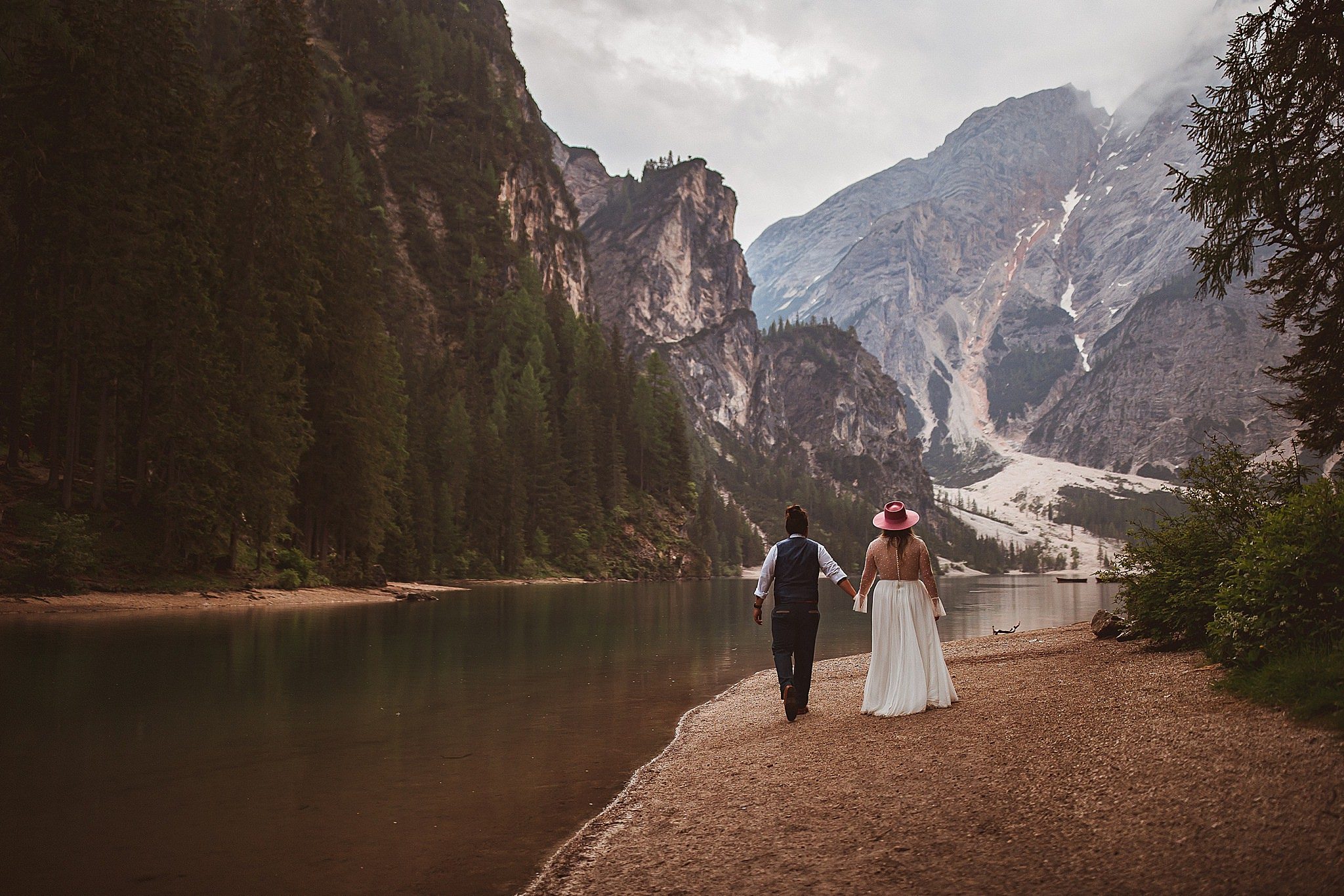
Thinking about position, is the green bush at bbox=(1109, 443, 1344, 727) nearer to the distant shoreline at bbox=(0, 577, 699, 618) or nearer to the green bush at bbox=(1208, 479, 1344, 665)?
the green bush at bbox=(1208, 479, 1344, 665)

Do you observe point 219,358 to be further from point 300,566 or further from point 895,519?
point 895,519

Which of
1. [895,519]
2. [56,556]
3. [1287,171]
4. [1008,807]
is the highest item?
[1287,171]

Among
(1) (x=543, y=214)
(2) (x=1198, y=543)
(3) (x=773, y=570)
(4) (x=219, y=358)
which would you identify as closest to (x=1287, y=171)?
(2) (x=1198, y=543)

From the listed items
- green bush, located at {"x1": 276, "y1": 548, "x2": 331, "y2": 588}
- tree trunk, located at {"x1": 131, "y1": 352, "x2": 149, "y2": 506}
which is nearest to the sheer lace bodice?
tree trunk, located at {"x1": 131, "y1": 352, "x2": 149, "y2": 506}

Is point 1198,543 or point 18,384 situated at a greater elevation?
point 18,384

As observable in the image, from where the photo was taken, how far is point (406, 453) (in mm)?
67312

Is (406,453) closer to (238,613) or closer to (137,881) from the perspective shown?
(238,613)

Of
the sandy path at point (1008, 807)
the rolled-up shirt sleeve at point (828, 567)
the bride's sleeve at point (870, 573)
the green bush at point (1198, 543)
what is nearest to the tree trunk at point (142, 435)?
the rolled-up shirt sleeve at point (828, 567)

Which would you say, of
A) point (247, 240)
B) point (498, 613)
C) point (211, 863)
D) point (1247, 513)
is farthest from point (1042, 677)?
point (247, 240)

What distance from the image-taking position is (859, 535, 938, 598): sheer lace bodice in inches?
491

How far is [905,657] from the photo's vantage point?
12.3 metres

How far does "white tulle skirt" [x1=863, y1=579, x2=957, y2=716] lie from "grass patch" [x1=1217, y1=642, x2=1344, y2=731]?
3962 mm

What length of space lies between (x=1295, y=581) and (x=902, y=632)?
4863 millimetres

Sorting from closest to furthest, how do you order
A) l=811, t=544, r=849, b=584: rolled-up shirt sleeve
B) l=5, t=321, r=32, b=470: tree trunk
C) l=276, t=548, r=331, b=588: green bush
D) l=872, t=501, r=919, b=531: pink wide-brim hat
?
l=872, t=501, r=919, b=531: pink wide-brim hat, l=811, t=544, r=849, b=584: rolled-up shirt sleeve, l=5, t=321, r=32, b=470: tree trunk, l=276, t=548, r=331, b=588: green bush
